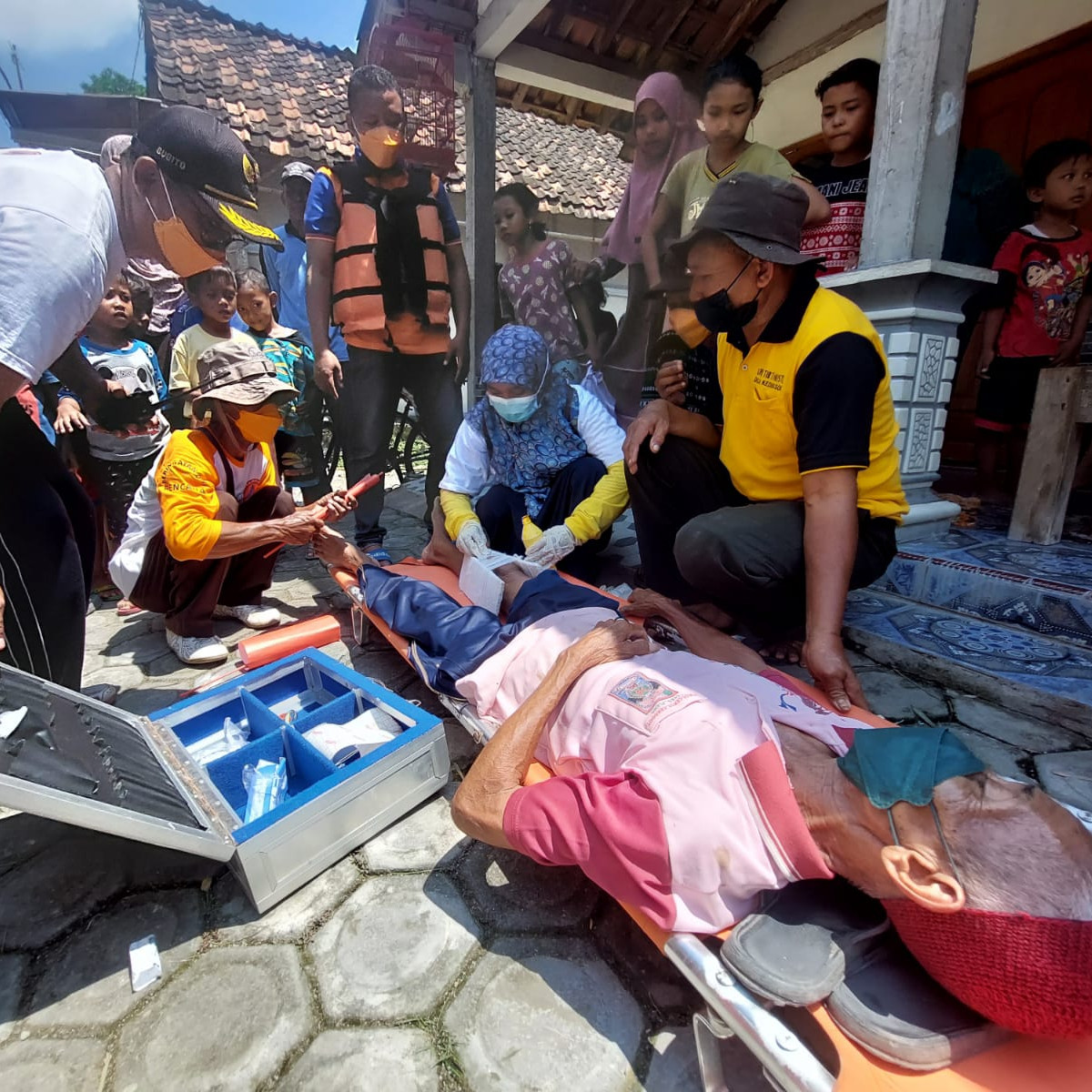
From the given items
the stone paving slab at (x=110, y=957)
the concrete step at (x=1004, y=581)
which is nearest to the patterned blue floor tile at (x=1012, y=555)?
the concrete step at (x=1004, y=581)

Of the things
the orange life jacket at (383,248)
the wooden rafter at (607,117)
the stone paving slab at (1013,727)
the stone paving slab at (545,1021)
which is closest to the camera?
the stone paving slab at (545,1021)

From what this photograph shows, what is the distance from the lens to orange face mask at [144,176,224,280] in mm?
1762

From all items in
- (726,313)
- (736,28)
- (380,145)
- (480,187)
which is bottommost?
(726,313)

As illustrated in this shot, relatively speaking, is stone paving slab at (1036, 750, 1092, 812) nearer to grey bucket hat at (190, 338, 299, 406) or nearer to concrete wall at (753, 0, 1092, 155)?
A: grey bucket hat at (190, 338, 299, 406)

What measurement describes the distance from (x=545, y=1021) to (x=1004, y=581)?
242 cm

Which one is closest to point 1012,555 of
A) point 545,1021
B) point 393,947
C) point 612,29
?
point 545,1021

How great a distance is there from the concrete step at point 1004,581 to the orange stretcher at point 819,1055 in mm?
1778

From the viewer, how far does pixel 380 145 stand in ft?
11.7

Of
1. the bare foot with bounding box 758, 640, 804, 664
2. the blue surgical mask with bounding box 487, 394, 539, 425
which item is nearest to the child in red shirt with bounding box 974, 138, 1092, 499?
the bare foot with bounding box 758, 640, 804, 664

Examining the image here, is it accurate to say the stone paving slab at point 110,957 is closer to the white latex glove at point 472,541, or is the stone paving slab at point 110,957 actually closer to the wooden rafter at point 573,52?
the white latex glove at point 472,541

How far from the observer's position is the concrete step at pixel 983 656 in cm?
193

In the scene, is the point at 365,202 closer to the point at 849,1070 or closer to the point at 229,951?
the point at 229,951

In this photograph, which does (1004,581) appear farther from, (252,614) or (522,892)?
(252,614)

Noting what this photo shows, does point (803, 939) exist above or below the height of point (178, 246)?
below
